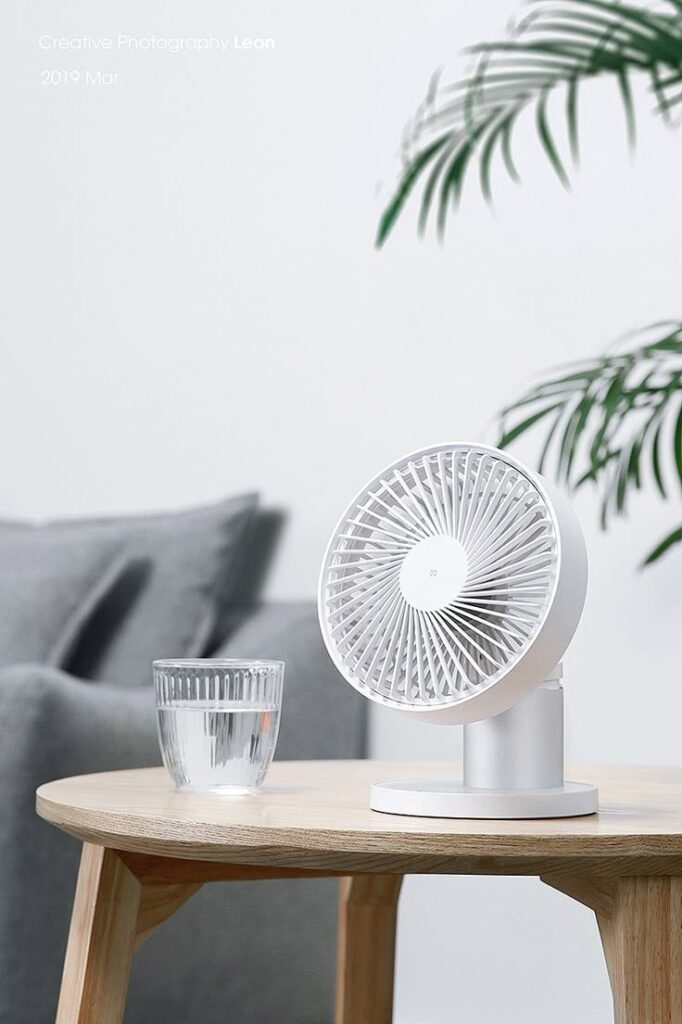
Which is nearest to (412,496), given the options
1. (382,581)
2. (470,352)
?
(382,581)

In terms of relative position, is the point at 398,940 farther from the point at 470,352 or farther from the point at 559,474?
the point at 470,352

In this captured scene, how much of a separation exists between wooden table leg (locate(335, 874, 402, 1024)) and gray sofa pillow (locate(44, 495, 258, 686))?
0.52 m

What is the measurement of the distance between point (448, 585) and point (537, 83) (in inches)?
38.9

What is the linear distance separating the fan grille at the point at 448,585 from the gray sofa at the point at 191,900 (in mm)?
480

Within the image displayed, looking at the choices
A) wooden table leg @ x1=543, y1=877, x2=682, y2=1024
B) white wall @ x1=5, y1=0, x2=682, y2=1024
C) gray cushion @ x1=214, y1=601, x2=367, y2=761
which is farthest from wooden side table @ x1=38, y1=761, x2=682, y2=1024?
white wall @ x1=5, y1=0, x2=682, y2=1024

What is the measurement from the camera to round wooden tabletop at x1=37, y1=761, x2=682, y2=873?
0.84m

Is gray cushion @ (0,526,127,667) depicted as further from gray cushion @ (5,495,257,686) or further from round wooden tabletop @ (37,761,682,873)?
round wooden tabletop @ (37,761,682,873)

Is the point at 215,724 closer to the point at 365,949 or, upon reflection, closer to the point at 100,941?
the point at 100,941

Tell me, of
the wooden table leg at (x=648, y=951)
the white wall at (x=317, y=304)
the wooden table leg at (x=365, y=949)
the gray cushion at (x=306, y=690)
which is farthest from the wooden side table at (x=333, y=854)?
the white wall at (x=317, y=304)

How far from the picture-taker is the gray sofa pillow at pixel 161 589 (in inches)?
74.9

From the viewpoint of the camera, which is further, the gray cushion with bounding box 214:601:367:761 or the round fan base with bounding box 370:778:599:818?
the gray cushion with bounding box 214:601:367:761

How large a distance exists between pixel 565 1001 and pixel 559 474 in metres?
0.67

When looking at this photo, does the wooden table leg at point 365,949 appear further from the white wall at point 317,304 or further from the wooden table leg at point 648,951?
the wooden table leg at point 648,951

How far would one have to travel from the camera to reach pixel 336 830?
2.79ft
